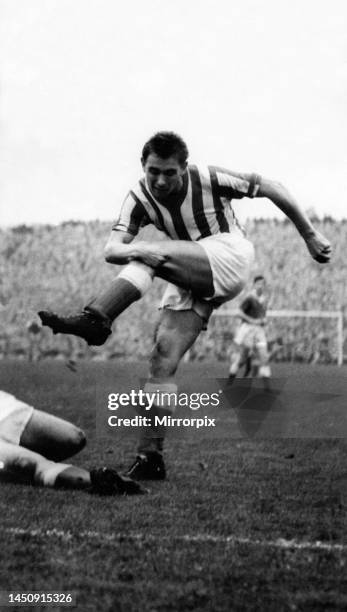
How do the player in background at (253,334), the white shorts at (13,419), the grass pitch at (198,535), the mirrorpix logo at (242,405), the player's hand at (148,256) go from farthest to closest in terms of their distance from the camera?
the player in background at (253,334) < the mirrorpix logo at (242,405) < the player's hand at (148,256) < the white shorts at (13,419) < the grass pitch at (198,535)

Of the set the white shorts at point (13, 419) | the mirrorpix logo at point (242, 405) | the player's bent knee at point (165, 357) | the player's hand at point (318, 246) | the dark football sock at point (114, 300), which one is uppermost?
the player's hand at point (318, 246)

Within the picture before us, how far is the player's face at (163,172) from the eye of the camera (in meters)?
4.46

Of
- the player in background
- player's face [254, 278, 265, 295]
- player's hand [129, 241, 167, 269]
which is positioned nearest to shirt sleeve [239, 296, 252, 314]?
the player in background

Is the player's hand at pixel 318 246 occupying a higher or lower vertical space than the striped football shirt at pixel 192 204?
lower

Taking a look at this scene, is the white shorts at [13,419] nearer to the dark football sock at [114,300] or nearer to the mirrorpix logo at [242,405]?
the dark football sock at [114,300]

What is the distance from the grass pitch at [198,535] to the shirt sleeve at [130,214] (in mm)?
1311

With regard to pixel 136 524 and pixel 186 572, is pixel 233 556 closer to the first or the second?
pixel 186 572

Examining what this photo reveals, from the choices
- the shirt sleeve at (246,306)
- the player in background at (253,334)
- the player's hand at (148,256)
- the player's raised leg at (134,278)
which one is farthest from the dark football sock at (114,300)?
the shirt sleeve at (246,306)

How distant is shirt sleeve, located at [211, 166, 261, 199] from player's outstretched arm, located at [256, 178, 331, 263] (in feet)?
0.12

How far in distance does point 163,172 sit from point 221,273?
0.59m

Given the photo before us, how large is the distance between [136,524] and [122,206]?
1.89 meters

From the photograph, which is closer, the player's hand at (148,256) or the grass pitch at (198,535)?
the grass pitch at (198,535)

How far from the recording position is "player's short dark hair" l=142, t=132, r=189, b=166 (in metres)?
4.45

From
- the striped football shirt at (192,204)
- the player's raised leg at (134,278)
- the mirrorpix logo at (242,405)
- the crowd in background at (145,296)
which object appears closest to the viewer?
the player's raised leg at (134,278)
